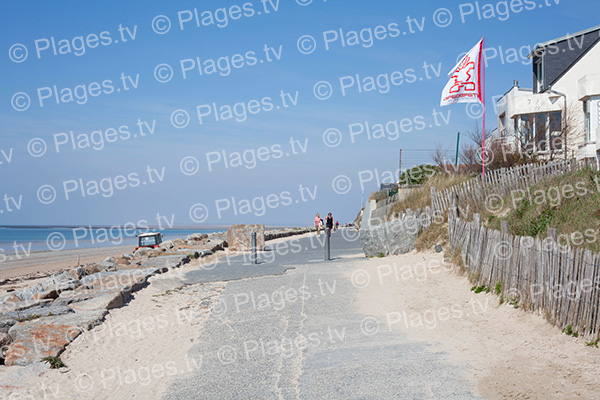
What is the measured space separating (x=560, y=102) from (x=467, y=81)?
13099 mm

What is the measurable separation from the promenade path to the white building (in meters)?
17.6

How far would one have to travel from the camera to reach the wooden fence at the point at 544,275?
6.63 metres

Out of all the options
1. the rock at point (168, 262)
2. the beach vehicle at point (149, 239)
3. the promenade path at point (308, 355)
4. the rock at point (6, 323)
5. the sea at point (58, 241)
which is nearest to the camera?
the promenade path at point (308, 355)

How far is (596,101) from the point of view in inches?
960

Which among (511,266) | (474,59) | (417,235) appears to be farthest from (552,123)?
(511,266)

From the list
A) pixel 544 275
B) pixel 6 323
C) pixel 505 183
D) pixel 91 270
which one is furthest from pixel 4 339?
pixel 505 183

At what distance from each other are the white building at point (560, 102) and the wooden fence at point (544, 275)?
15.9 metres

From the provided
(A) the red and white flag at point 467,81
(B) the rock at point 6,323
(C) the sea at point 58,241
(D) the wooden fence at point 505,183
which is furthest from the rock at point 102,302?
(C) the sea at point 58,241

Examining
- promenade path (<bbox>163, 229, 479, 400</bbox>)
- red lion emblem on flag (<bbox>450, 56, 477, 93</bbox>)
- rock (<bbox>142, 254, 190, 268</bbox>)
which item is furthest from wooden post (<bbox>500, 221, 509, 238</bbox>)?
rock (<bbox>142, 254, 190, 268</bbox>)

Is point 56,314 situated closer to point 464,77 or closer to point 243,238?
point 464,77

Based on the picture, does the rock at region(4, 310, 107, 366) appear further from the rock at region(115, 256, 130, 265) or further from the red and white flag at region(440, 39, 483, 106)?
the red and white flag at region(440, 39, 483, 106)

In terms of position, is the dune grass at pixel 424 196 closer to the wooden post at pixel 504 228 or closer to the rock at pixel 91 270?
the wooden post at pixel 504 228

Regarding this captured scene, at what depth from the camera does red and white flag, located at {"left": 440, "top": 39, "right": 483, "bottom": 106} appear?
58.9 ft

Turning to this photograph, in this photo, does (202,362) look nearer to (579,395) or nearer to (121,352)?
(121,352)
